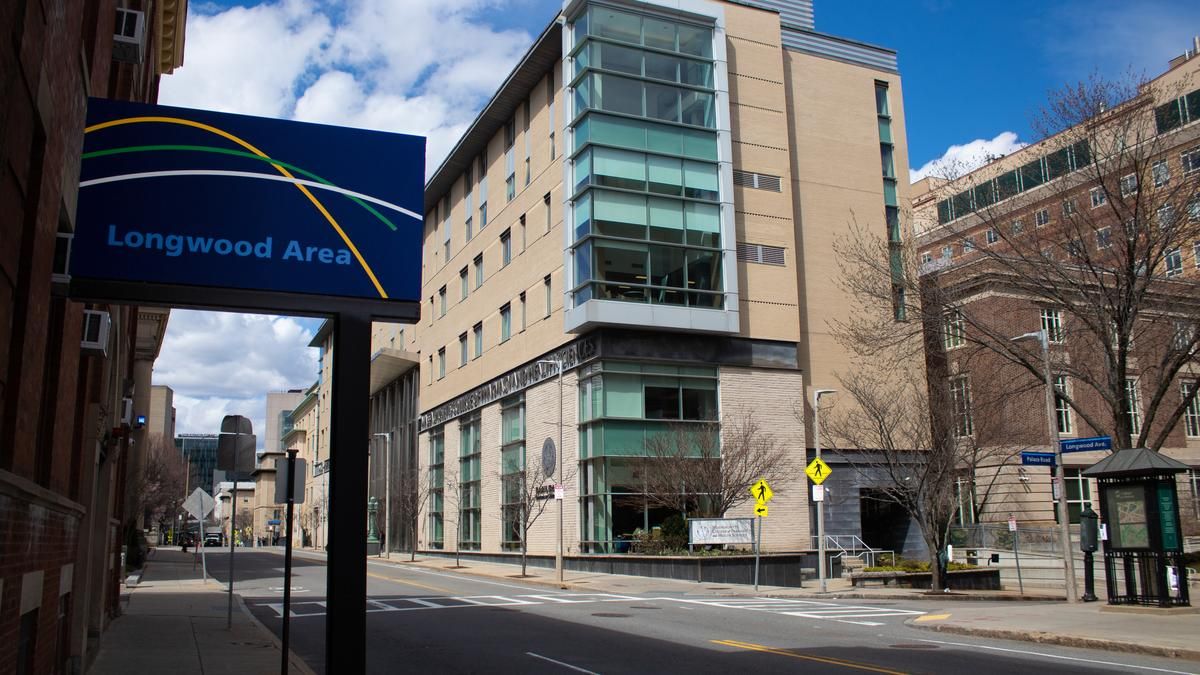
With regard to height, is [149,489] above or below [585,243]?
below

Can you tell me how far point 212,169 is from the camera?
8.34 metres

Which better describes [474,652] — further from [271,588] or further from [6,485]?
[271,588]

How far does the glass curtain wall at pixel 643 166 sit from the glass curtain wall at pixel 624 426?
10.5 ft

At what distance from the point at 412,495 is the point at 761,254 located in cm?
2886

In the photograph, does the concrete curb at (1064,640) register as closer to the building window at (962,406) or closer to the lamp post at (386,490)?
the building window at (962,406)

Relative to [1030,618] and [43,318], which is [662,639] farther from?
[43,318]

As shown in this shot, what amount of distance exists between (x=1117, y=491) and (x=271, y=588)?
997 inches

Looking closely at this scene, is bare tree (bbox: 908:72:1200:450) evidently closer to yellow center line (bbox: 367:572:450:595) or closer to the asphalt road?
the asphalt road

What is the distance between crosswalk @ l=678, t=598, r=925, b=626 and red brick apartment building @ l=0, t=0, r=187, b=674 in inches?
555

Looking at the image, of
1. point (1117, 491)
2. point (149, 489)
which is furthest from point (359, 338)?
point (149, 489)

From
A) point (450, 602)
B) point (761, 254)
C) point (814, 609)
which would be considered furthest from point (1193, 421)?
point (450, 602)

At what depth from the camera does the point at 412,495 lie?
61094 mm

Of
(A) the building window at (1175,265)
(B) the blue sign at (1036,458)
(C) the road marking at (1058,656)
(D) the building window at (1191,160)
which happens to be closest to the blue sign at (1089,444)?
(B) the blue sign at (1036,458)

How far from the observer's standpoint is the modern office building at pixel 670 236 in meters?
40.8
